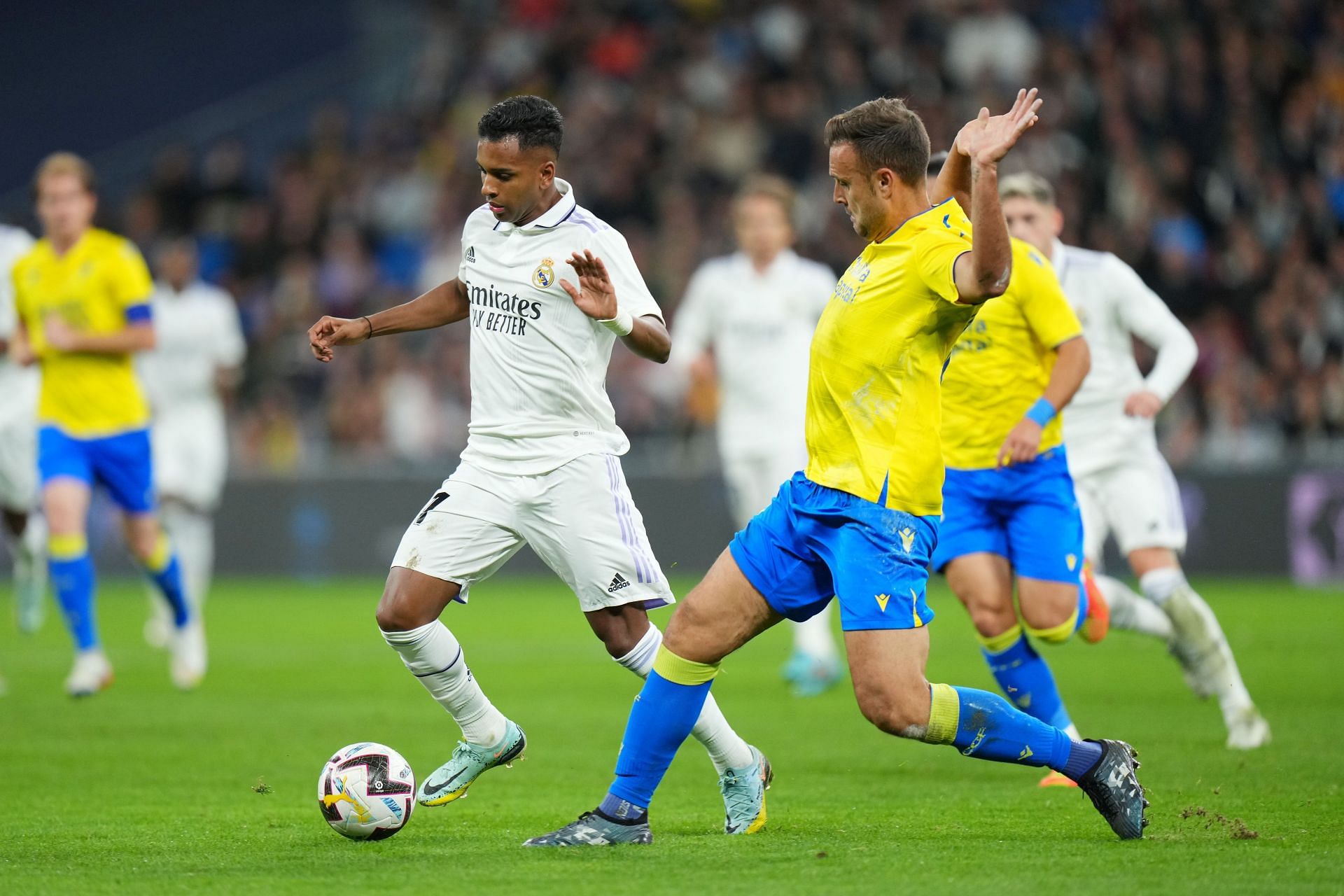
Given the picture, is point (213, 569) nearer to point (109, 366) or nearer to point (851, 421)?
point (109, 366)

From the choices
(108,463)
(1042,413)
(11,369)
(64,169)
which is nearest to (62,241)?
(64,169)

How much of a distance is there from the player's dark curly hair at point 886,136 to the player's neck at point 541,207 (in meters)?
1.26

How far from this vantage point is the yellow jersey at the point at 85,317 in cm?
995

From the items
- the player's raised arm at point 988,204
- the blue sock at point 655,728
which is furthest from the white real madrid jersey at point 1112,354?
the blue sock at point 655,728

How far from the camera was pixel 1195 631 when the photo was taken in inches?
322

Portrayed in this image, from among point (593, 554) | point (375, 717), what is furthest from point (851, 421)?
point (375, 717)

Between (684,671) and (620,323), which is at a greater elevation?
(620,323)

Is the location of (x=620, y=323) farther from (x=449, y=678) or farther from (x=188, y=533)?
(x=188, y=533)

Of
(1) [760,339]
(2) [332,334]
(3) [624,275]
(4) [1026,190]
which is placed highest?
(4) [1026,190]

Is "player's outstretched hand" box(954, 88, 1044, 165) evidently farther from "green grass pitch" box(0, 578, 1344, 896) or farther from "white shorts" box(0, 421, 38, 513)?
"white shorts" box(0, 421, 38, 513)

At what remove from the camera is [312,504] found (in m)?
18.9

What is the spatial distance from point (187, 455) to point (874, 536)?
9.49 meters

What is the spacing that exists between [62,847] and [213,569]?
13719 millimetres

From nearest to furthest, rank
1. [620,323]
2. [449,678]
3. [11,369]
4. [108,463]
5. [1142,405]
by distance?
[620,323] < [449,678] < [1142,405] < [108,463] < [11,369]
